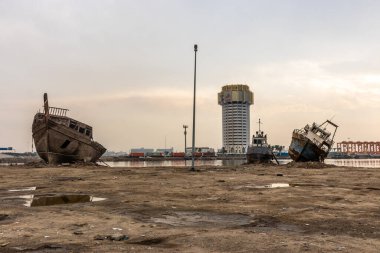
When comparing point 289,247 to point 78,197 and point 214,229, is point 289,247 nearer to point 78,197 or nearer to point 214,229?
point 214,229

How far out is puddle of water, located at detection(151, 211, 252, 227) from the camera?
847 cm

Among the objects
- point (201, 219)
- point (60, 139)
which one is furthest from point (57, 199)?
point (60, 139)

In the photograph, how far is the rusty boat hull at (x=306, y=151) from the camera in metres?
45.2

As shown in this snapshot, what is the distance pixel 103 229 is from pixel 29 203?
5.60 metres

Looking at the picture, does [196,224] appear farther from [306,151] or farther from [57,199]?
[306,151]

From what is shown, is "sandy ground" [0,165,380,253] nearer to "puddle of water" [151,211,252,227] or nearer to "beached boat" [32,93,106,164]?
"puddle of water" [151,211,252,227]

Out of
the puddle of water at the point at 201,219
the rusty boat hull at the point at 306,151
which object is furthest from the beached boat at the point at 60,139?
the puddle of water at the point at 201,219

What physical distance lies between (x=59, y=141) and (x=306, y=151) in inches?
1208

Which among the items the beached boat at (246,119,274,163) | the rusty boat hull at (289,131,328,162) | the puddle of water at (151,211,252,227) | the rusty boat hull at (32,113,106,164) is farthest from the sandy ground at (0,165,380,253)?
the beached boat at (246,119,274,163)

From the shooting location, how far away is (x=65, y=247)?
6160mm

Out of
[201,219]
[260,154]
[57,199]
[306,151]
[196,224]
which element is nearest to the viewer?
[196,224]

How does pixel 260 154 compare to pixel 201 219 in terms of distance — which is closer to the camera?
pixel 201 219

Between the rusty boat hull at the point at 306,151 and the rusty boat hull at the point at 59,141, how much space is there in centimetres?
2681

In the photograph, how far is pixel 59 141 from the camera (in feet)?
133
